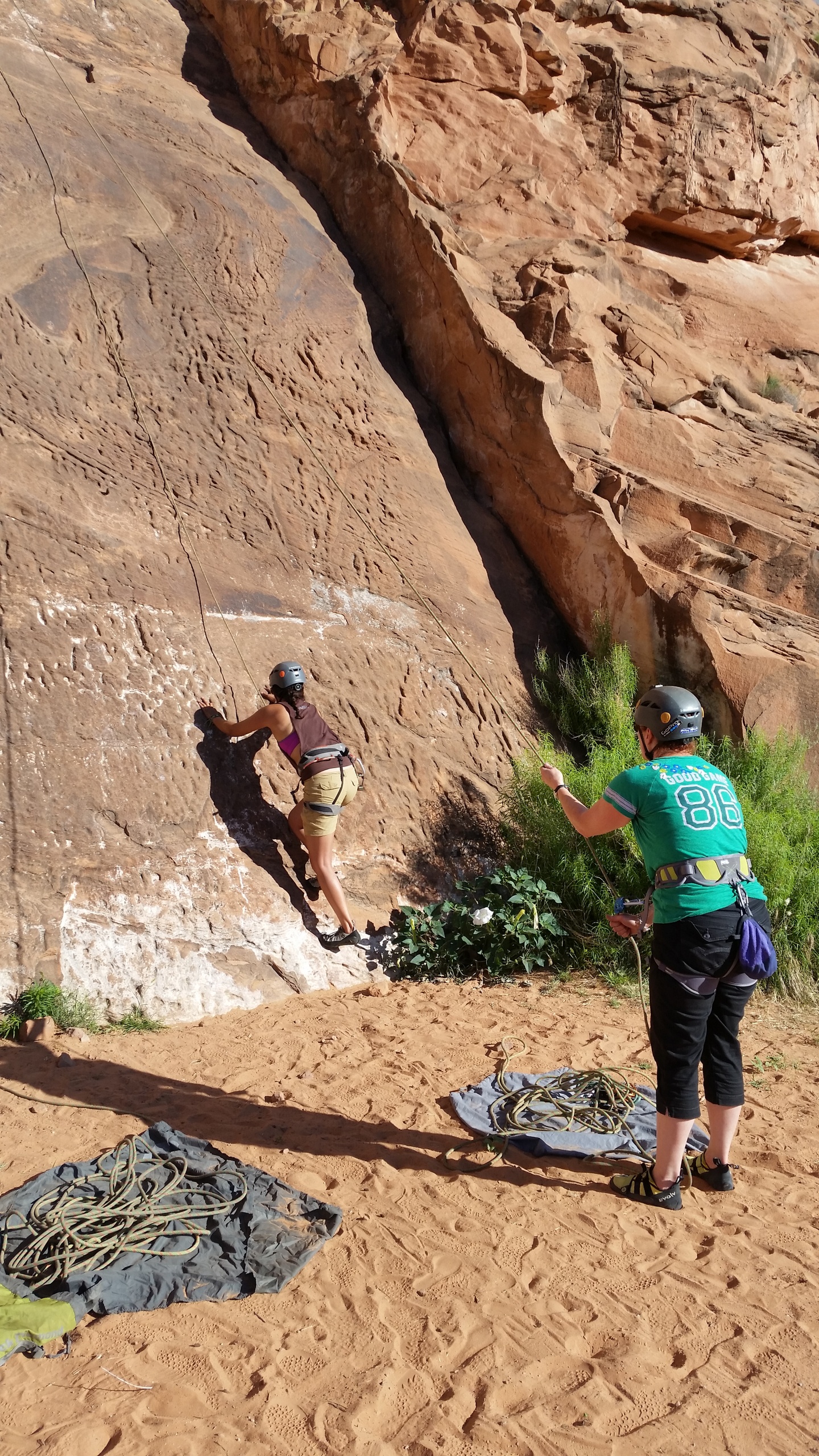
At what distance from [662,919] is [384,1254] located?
1461mm

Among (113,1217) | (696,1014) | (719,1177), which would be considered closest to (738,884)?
(696,1014)

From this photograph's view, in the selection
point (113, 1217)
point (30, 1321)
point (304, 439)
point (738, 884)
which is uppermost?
point (738, 884)

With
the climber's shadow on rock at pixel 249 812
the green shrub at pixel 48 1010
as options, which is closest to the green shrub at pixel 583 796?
the climber's shadow on rock at pixel 249 812

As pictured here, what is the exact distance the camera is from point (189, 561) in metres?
6.34

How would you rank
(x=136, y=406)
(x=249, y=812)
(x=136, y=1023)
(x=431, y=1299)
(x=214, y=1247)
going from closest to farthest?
(x=431, y=1299) < (x=214, y=1247) < (x=136, y=1023) < (x=249, y=812) < (x=136, y=406)

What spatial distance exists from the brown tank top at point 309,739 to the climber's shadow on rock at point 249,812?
31 cm

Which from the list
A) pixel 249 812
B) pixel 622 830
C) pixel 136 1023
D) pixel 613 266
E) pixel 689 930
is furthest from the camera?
pixel 613 266

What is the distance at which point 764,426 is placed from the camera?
924 centimetres

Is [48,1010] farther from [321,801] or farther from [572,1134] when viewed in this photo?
[572,1134]

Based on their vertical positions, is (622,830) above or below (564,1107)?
below

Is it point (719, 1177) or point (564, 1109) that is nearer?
point (719, 1177)

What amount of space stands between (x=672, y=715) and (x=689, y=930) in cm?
76

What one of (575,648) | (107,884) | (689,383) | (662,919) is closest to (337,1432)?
(662,919)

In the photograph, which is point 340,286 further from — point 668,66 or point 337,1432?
point 337,1432
